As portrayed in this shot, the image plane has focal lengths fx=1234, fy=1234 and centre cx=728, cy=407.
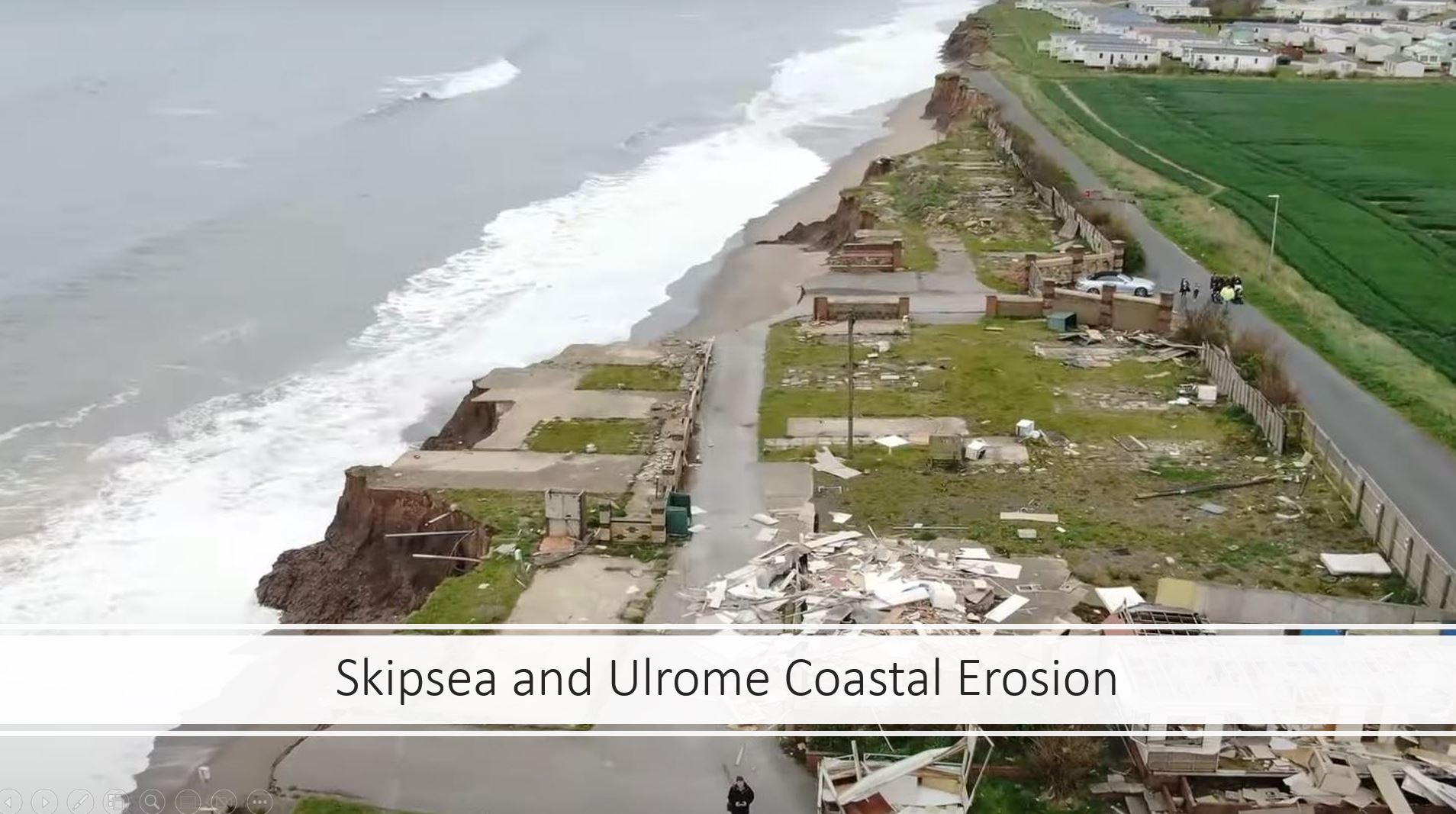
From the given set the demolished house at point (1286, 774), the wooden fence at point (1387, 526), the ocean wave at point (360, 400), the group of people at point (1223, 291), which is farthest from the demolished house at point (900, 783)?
the group of people at point (1223, 291)

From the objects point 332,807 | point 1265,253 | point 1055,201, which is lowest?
point 332,807

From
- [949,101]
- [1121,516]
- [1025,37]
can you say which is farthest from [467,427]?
[1025,37]

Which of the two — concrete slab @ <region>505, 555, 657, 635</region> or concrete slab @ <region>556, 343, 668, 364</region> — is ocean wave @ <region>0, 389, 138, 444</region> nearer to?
concrete slab @ <region>556, 343, 668, 364</region>

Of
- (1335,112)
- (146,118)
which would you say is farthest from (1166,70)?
(146,118)

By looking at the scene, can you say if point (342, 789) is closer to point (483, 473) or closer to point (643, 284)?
point (483, 473)

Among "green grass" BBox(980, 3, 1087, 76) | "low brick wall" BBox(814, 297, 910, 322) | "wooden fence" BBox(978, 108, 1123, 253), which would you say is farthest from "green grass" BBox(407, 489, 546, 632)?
"green grass" BBox(980, 3, 1087, 76)

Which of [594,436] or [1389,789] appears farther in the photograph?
[594,436]

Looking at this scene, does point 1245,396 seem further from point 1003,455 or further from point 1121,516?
point 1121,516
